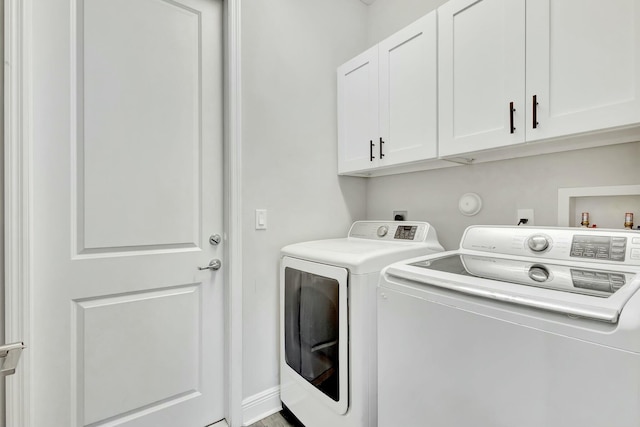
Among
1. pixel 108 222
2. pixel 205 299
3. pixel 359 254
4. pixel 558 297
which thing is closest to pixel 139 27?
pixel 108 222

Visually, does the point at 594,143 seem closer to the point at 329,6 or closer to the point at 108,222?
the point at 329,6

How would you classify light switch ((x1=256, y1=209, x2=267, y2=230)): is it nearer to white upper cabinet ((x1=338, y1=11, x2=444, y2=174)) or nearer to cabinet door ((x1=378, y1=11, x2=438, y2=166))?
white upper cabinet ((x1=338, y1=11, x2=444, y2=174))

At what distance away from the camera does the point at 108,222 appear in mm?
1363

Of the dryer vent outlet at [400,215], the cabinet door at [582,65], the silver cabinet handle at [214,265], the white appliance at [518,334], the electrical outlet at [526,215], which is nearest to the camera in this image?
the white appliance at [518,334]

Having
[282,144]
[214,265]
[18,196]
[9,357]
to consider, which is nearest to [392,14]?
[282,144]

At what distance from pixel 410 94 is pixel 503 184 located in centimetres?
69

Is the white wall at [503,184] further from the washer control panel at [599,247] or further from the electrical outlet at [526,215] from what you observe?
the washer control panel at [599,247]

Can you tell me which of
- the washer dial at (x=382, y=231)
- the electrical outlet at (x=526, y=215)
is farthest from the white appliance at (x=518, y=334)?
the washer dial at (x=382, y=231)

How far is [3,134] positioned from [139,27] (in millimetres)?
751

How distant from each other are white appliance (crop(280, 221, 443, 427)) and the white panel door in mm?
422

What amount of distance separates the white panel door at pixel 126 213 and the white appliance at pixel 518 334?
1051 mm

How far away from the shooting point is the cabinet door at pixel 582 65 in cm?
98

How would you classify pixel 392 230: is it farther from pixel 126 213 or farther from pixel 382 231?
pixel 126 213

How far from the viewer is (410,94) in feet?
5.26
